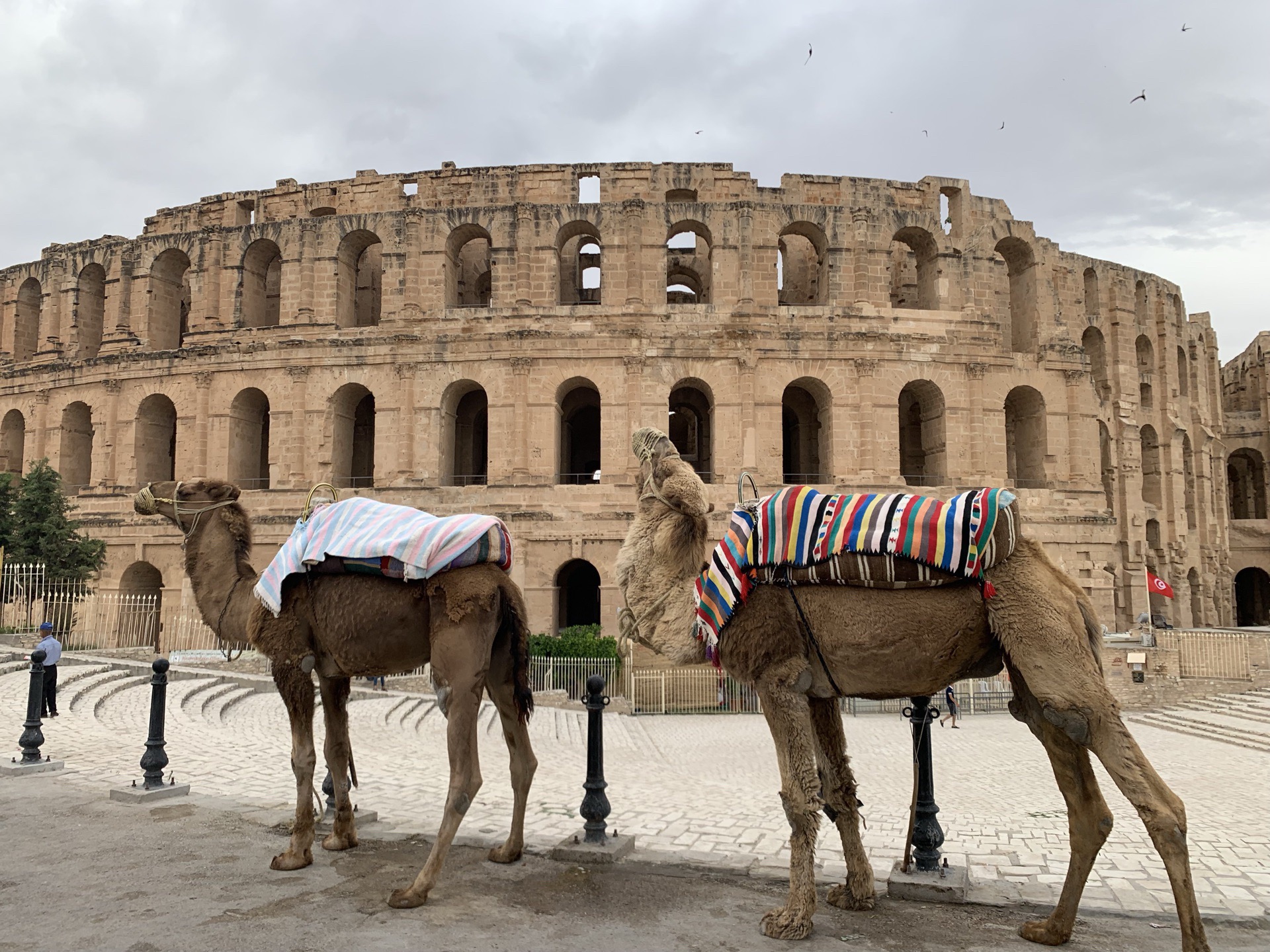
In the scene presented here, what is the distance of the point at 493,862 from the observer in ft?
19.7

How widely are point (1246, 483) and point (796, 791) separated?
50.6 m

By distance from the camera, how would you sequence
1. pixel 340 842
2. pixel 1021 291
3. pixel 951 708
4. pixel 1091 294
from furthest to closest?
pixel 1091 294
pixel 1021 291
pixel 951 708
pixel 340 842

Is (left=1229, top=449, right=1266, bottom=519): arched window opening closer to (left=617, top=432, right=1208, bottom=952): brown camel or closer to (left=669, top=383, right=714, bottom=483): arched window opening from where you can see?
(left=669, top=383, right=714, bottom=483): arched window opening

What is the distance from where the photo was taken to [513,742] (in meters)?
6.22

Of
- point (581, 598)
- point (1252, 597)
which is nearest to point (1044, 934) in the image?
point (581, 598)

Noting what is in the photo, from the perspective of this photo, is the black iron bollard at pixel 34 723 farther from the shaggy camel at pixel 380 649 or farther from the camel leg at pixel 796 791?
the camel leg at pixel 796 791

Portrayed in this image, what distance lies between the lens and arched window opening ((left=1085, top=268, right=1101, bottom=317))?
109 ft

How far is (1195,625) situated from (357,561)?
37162mm

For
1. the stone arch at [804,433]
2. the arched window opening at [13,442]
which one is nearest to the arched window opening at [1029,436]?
the stone arch at [804,433]

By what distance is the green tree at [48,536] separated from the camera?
23328mm

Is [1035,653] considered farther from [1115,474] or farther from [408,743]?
[1115,474]

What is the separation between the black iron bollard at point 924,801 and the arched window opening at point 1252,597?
44309 mm

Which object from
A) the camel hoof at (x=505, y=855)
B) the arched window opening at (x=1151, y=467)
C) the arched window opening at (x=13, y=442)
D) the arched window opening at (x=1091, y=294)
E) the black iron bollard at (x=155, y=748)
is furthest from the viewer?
the arched window opening at (x=1151, y=467)

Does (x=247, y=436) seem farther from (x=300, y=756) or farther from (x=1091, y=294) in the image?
(x=1091, y=294)
